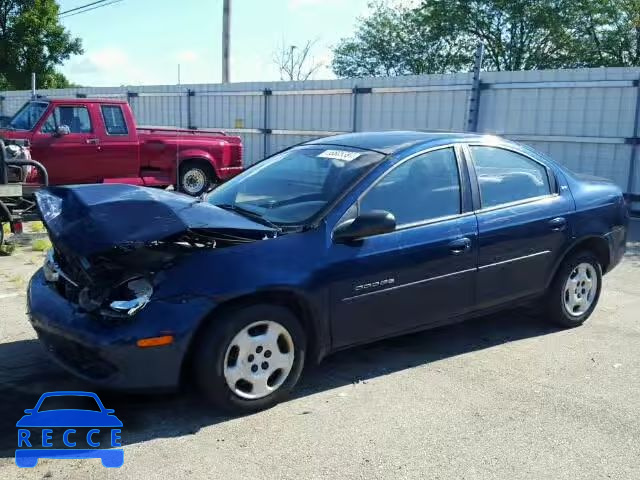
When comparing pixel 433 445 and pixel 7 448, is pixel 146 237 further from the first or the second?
pixel 433 445

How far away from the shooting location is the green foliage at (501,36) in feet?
98.4

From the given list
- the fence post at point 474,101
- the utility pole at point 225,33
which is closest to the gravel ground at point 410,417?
the fence post at point 474,101

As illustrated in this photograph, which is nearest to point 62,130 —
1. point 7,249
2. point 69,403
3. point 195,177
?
point 195,177

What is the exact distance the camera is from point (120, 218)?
380cm

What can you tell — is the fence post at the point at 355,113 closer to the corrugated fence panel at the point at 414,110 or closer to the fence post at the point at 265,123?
the corrugated fence panel at the point at 414,110

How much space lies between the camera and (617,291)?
6.93 metres

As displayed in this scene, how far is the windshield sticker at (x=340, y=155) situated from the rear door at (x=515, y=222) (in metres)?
0.91

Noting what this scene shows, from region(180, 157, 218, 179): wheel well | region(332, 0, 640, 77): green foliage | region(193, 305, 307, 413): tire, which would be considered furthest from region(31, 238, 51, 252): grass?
region(332, 0, 640, 77): green foliage

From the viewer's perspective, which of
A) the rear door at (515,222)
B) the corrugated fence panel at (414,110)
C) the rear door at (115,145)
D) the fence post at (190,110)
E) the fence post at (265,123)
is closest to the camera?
the rear door at (515,222)

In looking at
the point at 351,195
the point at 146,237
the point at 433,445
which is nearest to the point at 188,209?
the point at 146,237

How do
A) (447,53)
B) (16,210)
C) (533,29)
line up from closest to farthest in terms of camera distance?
(16,210) → (533,29) → (447,53)

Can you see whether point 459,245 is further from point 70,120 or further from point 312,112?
point 312,112

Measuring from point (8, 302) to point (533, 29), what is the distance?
31.1m

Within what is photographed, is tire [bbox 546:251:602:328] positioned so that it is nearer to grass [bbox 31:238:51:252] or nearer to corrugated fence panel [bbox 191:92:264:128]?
grass [bbox 31:238:51:252]
